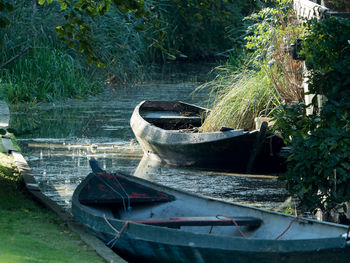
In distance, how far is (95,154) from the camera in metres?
13.1

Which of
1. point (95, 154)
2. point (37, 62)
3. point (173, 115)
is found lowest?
point (95, 154)

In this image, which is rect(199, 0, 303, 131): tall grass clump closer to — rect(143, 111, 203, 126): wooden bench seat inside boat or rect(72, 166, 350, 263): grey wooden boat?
rect(143, 111, 203, 126): wooden bench seat inside boat

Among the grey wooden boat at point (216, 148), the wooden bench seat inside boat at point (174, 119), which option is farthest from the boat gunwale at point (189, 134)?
the wooden bench seat inside boat at point (174, 119)

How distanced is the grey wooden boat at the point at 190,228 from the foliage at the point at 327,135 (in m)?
0.86

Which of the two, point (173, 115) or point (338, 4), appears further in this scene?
point (173, 115)

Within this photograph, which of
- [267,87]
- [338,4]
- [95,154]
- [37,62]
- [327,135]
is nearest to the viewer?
[327,135]

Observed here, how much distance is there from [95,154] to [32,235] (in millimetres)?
6213

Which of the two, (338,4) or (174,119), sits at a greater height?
(338,4)

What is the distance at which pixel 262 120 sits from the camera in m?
11.4

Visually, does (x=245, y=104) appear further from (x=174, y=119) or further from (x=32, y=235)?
(x=32, y=235)

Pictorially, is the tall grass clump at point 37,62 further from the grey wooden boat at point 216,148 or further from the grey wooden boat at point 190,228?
the grey wooden boat at point 190,228

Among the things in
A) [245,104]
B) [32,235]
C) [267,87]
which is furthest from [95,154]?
[32,235]

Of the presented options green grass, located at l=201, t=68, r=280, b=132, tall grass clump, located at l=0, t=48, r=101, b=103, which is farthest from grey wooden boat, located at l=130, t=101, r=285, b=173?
tall grass clump, located at l=0, t=48, r=101, b=103

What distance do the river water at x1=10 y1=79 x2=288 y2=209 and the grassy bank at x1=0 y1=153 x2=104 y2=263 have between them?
2.80 ft
